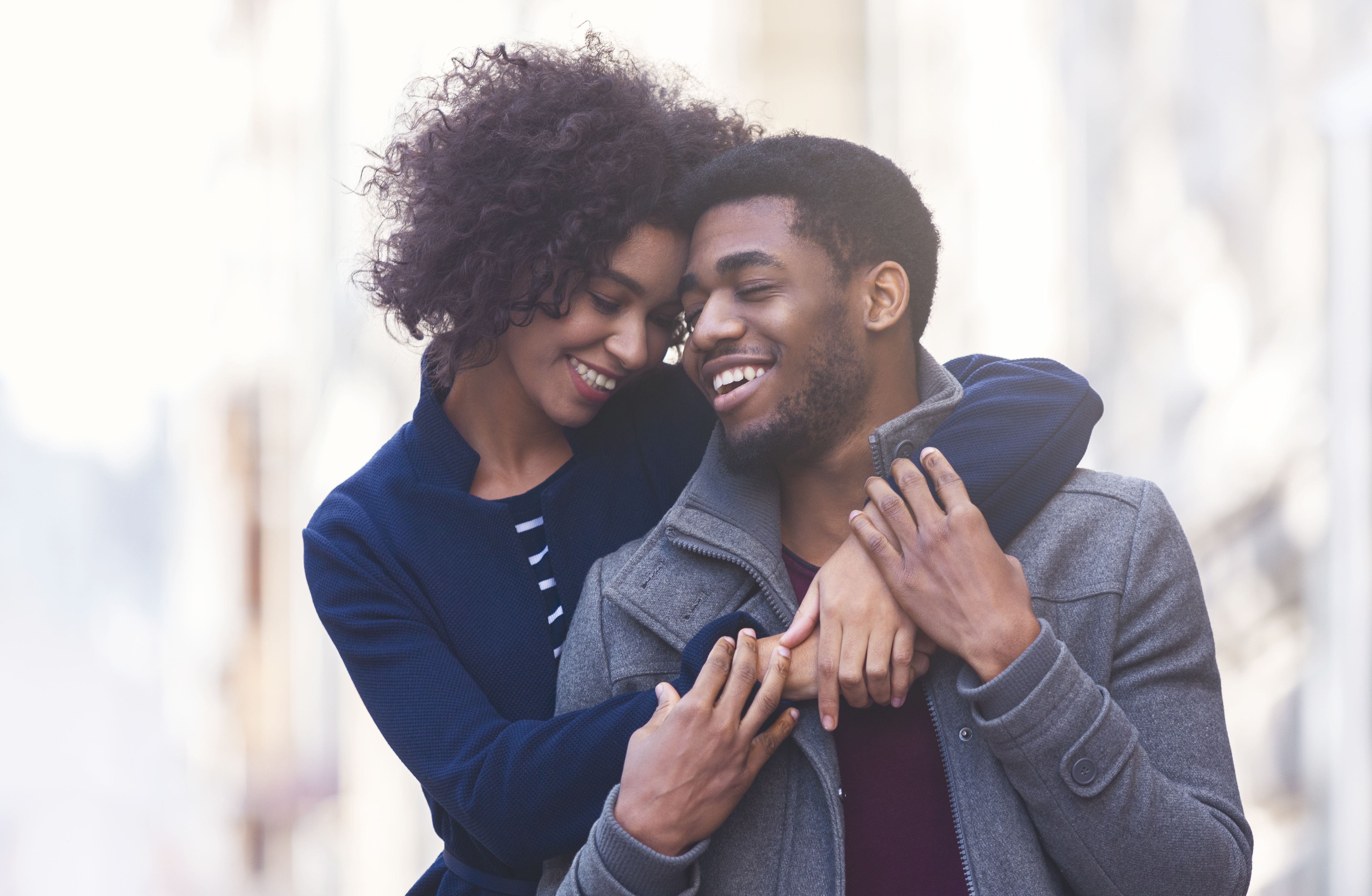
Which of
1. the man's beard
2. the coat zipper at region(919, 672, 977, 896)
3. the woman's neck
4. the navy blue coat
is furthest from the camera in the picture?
the woman's neck

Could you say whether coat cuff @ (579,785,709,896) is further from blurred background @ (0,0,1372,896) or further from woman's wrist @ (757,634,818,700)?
blurred background @ (0,0,1372,896)

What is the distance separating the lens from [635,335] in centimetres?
170

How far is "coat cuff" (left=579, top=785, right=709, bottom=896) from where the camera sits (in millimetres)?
1336

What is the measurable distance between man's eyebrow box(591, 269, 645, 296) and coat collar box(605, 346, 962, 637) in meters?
0.24

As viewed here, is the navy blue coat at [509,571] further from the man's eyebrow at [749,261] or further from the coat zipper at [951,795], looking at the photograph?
the man's eyebrow at [749,261]

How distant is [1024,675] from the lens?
4.20ft

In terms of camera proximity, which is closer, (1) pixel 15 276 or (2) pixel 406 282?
(2) pixel 406 282

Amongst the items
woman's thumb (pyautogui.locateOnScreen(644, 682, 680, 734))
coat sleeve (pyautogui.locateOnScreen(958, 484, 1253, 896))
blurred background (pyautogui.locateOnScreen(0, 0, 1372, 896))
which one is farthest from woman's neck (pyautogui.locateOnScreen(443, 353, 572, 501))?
blurred background (pyautogui.locateOnScreen(0, 0, 1372, 896))

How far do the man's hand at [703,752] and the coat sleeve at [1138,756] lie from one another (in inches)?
9.9

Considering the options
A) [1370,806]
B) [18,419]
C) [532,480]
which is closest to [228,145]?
[18,419]

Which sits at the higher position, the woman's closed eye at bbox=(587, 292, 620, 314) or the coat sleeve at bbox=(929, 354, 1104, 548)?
the woman's closed eye at bbox=(587, 292, 620, 314)

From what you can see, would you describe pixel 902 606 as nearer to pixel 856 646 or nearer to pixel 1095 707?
pixel 856 646

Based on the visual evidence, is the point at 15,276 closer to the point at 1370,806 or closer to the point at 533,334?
the point at 533,334

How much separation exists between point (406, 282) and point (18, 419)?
256 centimetres
